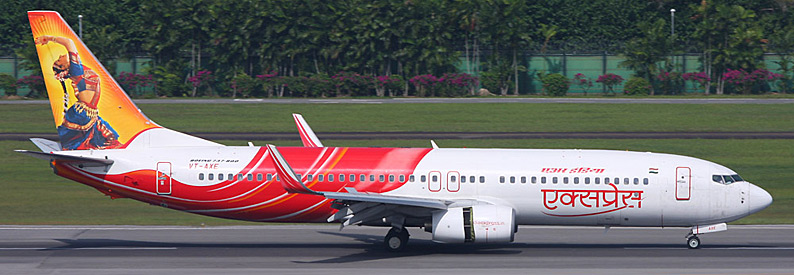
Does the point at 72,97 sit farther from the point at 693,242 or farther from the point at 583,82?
the point at 583,82

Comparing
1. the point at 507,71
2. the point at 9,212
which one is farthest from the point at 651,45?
the point at 9,212

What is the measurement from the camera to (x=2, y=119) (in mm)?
62844

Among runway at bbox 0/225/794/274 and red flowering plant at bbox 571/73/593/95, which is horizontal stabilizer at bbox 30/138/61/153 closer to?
runway at bbox 0/225/794/274

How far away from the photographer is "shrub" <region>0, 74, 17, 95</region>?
257 feet

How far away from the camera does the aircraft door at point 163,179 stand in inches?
1081

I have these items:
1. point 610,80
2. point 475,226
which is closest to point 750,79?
point 610,80

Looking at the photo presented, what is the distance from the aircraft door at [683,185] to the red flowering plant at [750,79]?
187 ft

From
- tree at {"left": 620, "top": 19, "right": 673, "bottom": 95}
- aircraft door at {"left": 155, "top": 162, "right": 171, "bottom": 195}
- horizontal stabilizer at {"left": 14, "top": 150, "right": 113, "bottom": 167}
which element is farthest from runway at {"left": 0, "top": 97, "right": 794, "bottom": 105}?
aircraft door at {"left": 155, "top": 162, "right": 171, "bottom": 195}

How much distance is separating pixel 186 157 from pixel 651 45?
62.6m

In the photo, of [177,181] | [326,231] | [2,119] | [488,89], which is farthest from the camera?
[488,89]

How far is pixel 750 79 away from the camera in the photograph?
262 ft

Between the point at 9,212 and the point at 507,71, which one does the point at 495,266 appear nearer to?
the point at 9,212

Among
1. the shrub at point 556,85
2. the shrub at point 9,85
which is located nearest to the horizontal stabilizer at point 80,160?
the shrub at point 9,85

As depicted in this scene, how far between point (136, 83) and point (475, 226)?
59.0 metres
